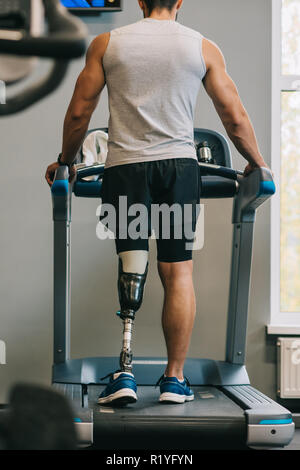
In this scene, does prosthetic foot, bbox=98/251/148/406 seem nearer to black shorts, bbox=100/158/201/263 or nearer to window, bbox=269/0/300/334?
black shorts, bbox=100/158/201/263

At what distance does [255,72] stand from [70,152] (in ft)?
5.46

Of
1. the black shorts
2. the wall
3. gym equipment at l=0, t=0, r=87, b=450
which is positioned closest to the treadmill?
the black shorts

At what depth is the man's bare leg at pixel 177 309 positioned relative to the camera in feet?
5.87

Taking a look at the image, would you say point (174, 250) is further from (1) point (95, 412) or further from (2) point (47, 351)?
(2) point (47, 351)

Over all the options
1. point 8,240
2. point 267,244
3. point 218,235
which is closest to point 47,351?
point 8,240

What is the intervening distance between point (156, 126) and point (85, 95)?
0.26 metres

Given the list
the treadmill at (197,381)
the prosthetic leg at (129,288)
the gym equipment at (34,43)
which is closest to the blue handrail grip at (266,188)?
the treadmill at (197,381)

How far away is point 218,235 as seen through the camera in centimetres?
308

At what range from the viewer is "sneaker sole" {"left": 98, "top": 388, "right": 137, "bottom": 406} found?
5.61ft

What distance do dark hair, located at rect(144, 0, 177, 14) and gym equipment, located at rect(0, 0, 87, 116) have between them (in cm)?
154

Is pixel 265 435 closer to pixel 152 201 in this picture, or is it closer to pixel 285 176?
pixel 152 201

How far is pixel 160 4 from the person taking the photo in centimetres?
162

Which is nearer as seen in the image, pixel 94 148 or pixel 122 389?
pixel 122 389

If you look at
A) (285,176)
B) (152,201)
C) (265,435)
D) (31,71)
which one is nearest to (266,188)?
(152,201)
